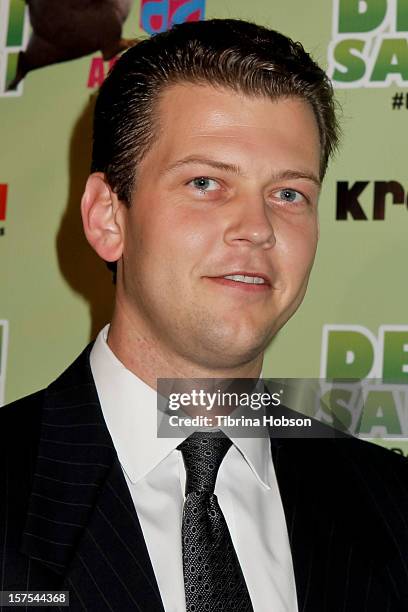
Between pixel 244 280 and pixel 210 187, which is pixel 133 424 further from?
pixel 210 187

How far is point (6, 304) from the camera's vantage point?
8.54ft

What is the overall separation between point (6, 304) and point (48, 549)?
1050 millimetres

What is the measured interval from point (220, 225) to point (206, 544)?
579 mm

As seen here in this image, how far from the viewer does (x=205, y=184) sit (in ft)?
6.23

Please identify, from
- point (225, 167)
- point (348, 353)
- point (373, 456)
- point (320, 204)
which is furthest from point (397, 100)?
point (373, 456)

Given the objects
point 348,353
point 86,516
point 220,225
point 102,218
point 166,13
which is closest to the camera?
point 86,516

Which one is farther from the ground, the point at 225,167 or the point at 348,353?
the point at 225,167

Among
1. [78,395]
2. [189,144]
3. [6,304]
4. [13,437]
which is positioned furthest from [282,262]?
[6,304]

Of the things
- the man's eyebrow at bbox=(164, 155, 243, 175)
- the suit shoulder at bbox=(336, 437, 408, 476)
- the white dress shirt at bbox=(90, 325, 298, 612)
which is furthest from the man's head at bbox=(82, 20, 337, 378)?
the suit shoulder at bbox=(336, 437, 408, 476)

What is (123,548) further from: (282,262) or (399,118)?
(399,118)

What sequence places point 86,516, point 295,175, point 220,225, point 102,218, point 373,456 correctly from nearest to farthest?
point 86,516, point 220,225, point 295,175, point 102,218, point 373,456
